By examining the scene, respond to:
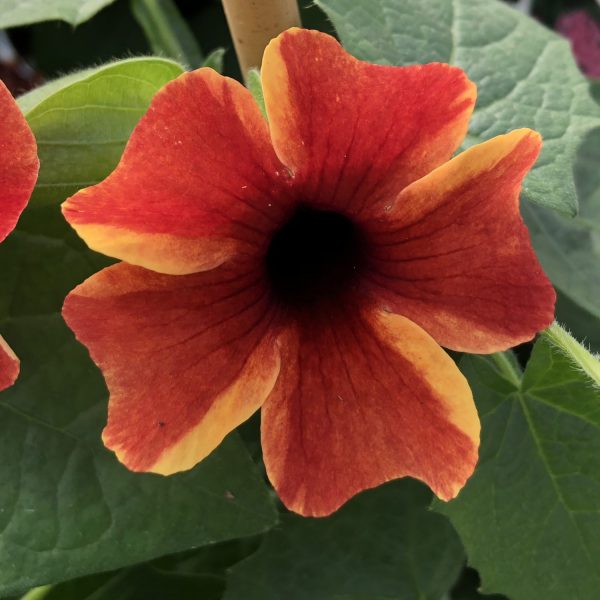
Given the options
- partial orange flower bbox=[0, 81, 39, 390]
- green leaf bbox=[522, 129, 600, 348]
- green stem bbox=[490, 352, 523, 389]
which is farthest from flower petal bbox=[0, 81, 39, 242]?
green leaf bbox=[522, 129, 600, 348]

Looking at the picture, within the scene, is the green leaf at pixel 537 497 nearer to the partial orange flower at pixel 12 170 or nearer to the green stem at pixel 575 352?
the green stem at pixel 575 352

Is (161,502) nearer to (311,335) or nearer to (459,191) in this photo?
(311,335)

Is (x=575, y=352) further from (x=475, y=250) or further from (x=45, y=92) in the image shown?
(x=45, y=92)

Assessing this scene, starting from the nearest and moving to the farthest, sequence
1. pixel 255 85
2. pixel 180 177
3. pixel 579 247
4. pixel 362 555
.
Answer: pixel 180 177, pixel 255 85, pixel 362 555, pixel 579 247

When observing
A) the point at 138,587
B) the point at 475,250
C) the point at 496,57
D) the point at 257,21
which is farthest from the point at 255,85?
the point at 138,587

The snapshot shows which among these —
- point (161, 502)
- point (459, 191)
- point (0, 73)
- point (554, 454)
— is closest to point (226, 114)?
point (459, 191)

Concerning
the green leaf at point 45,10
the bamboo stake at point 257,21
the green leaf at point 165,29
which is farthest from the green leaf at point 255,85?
the green leaf at point 165,29
